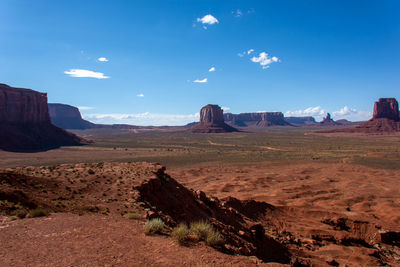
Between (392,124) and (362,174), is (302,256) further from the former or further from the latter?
(392,124)

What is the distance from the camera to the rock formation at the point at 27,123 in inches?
2874

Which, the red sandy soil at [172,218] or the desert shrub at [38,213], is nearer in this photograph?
the red sandy soil at [172,218]

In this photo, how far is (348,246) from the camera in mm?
13812

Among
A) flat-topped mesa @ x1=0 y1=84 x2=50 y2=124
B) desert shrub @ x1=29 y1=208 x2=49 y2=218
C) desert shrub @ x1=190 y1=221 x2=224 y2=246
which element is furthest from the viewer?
flat-topped mesa @ x1=0 y1=84 x2=50 y2=124

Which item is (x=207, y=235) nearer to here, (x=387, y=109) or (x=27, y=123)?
(x=27, y=123)

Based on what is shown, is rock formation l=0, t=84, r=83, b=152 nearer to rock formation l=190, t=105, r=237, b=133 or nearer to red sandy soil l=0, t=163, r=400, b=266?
red sandy soil l=0, t=163, r=400, b=266

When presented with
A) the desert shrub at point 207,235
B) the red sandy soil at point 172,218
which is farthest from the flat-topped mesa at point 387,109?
the desert shrub at point 207,235

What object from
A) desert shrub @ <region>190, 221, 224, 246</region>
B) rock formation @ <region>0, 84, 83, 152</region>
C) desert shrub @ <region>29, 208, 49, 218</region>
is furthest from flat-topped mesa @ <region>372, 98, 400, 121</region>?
desert shrub @ <region>29, 208, 49, 218</region>

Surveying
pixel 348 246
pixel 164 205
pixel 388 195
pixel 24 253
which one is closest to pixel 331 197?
pixel 388 195

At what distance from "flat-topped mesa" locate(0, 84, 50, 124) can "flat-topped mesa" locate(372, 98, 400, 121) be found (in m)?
190

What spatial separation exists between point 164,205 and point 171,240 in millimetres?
6655

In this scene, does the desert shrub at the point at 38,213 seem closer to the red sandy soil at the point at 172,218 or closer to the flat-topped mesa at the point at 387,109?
the red sandy soil at the point at 172,218

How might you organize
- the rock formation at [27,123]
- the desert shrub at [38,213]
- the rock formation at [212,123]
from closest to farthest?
1. the desert shrub at [38,213]
2. the rock formation at [27,123]
3. the rock formation at [212,123]

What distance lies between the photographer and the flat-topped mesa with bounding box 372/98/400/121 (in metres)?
159
